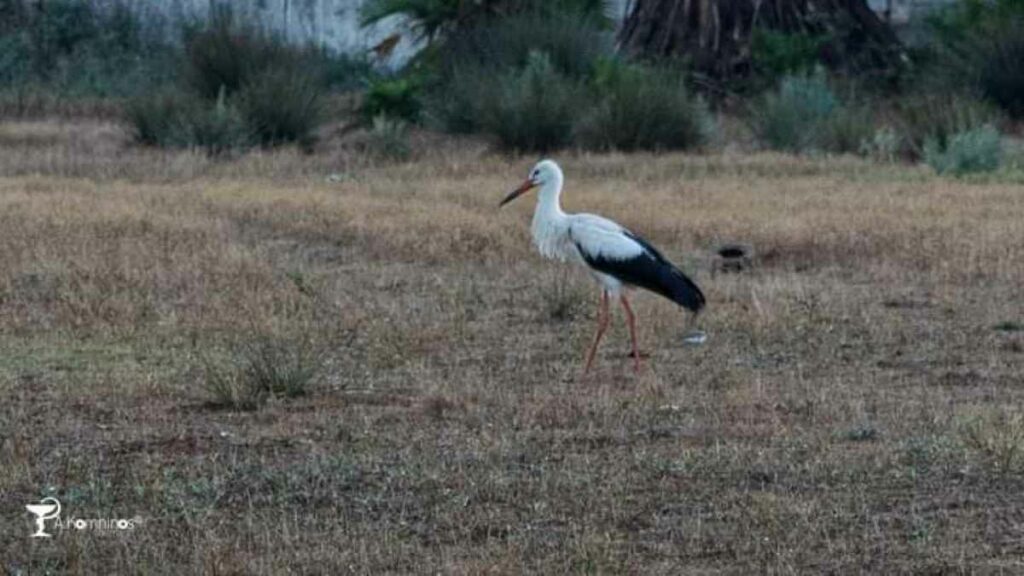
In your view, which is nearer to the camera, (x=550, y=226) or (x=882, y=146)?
(x=550, y=226)

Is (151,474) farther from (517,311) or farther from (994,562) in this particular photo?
(517,311)

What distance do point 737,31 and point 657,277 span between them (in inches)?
670

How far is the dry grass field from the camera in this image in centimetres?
760

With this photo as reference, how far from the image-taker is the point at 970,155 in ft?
66.9

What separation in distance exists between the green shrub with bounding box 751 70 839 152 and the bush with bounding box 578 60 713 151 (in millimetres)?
721

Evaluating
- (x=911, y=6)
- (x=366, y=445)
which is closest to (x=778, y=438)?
(x=366, y=445)

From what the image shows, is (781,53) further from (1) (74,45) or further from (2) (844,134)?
(1) (74,45)

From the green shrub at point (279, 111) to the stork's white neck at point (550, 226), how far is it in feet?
36.6

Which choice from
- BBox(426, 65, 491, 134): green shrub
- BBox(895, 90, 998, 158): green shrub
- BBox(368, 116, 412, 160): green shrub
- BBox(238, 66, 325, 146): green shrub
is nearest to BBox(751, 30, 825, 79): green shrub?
BBox(895, 90, 998, 158): green shrub

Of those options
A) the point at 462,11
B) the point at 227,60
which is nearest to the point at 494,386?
the point at 227,60

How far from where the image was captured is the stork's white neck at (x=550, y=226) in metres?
12.2

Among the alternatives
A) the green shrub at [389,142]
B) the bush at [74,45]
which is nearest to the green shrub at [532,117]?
the green shrub at [389,142]

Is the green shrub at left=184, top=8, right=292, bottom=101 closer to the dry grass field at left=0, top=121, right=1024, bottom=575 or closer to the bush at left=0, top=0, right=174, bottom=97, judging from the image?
the bush at left=0, top=0, right=174, bottom=97

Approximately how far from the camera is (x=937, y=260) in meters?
14.8
